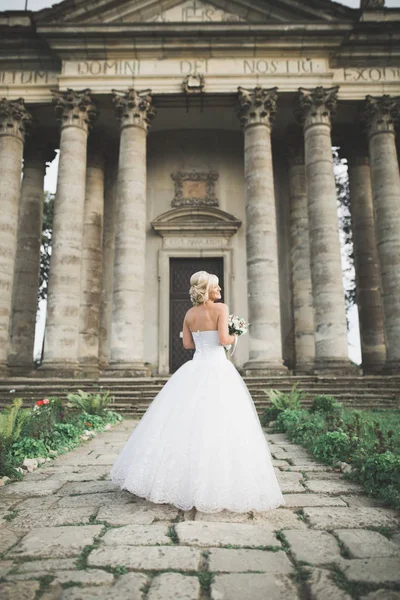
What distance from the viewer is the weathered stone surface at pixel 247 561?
279 cm

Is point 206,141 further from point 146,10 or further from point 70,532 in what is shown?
point 70,532

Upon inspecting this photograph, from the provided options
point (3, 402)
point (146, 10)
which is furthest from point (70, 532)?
point (146, 10)

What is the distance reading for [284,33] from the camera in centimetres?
1527

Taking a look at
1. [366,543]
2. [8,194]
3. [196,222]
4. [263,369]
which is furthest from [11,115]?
[366,543]

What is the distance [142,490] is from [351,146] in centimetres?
1773

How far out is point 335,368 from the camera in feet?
45.4

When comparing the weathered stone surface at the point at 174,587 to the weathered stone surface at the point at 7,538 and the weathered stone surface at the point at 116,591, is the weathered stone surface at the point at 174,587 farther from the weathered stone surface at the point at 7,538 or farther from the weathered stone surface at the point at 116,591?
the weathered stone surface at the point at 7,538

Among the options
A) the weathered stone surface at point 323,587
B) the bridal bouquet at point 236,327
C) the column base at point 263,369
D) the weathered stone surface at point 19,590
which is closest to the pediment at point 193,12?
the column base at point 263,369

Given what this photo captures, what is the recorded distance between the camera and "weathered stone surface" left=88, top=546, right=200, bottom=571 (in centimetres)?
284

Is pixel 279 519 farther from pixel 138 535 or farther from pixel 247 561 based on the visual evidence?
pixel 138 535

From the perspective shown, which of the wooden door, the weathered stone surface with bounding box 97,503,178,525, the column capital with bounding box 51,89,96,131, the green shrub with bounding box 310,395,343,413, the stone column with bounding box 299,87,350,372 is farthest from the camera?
the wooden door

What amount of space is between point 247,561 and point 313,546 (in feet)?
1.84

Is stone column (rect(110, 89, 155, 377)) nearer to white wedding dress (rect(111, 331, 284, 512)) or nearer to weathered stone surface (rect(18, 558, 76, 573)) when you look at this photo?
white wedding dress (rect(111, 331, 284, 512))

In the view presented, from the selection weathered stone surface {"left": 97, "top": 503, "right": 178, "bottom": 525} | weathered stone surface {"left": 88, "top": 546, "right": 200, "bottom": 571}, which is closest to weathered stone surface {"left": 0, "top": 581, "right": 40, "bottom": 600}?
weathered stone surface {"left": 88, "top": 546, "right": 200, "bottom": 571}
